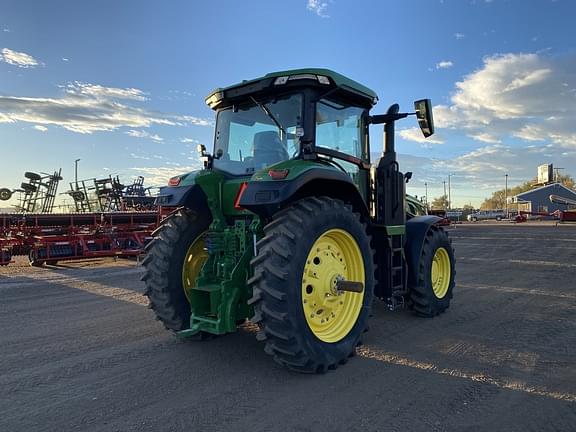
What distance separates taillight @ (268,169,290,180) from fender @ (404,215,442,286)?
2780mm

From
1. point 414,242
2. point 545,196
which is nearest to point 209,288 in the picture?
point 414,242

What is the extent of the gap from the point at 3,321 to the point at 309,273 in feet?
15.6

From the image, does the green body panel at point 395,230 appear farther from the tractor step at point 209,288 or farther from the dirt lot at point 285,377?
the tractor step at point 209,288

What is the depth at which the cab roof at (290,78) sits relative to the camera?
179 inches

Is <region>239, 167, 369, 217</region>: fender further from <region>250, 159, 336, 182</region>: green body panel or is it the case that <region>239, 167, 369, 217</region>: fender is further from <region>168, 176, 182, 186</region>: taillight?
<region>168, 176, 182, 186</region>: taillight

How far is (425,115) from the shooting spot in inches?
216

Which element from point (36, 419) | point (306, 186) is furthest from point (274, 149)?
point (36, 419)

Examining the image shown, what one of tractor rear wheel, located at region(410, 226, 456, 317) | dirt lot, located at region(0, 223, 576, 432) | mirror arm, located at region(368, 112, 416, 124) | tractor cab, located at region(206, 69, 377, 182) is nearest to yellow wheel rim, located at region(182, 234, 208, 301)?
dirt lot, located at region(0, 223, 576, 432)

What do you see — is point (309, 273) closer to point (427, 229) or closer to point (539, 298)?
point (427, 229)

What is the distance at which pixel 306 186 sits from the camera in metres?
4.52

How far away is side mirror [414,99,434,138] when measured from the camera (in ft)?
18.0

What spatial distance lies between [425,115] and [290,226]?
261 centimetres

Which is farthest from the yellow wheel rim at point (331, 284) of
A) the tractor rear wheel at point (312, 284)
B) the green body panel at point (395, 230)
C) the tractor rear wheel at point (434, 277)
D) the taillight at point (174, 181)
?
the taillight at point (174, 181)

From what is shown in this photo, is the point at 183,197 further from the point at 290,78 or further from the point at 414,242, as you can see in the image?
the point at 414,242
